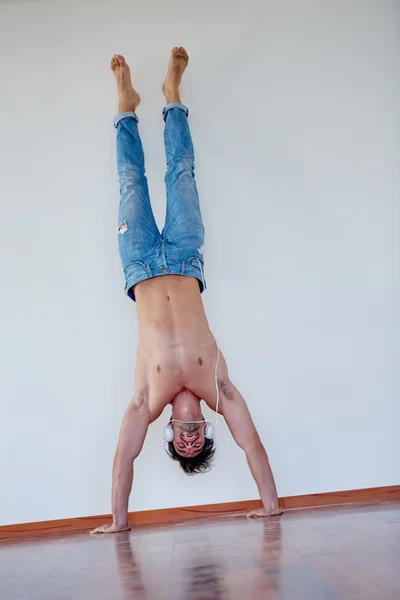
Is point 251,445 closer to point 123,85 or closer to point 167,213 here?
point 167,213

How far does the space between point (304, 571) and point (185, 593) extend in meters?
0.32

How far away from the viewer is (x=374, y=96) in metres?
3.88

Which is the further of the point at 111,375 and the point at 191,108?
the point at 191,108

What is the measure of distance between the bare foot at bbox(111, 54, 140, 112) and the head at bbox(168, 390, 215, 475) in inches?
64.7

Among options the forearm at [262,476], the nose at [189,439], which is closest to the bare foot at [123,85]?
the nose at [189,439]

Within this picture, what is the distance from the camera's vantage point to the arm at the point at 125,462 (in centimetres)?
304

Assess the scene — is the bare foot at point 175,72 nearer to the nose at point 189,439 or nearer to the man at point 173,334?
the man at point 173,334

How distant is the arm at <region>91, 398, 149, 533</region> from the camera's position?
3037 mm

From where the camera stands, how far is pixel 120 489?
3.04 m

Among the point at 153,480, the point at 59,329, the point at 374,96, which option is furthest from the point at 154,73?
the point at 153,480

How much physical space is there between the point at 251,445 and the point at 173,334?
64cm

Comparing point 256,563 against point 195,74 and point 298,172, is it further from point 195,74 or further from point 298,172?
point 195,74

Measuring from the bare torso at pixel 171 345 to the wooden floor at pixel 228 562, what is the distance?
621mm

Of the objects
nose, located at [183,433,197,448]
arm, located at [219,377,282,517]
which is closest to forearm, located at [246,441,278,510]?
arm, located at [219,377,282,517]
